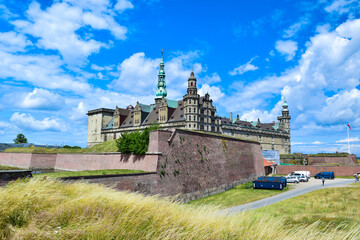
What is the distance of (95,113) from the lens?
91.8 metres

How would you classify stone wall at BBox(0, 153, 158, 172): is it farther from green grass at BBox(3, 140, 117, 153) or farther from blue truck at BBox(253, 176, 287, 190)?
blue truck at BBox(253, 176, 287, 190)

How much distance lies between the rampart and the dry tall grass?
32.5ft

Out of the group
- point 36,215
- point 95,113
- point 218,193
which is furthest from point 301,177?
point 95,113

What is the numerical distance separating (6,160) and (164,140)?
38.3 m

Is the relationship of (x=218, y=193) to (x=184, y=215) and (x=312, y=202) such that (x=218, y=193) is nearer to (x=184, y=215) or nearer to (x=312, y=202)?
(x=312, y=202)

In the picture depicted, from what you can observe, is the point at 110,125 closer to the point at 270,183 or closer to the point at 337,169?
the point at 270,183

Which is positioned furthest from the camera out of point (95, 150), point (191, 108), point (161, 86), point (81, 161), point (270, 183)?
point (161, 86)

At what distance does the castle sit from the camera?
66.1 metres

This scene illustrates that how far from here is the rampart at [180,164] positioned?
2286 centimetres

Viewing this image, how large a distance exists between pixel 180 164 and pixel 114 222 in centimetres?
1997

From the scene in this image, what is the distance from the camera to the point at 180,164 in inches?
1009

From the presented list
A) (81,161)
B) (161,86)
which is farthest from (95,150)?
(161,86)

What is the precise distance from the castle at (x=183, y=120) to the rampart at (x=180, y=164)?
2674 cm

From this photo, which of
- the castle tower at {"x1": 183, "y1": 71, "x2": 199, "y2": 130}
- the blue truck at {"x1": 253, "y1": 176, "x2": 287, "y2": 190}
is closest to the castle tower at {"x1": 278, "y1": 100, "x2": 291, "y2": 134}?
the castle tower at {"x1": 183, "y1": 71, "x2": 199, "y2": 130}
